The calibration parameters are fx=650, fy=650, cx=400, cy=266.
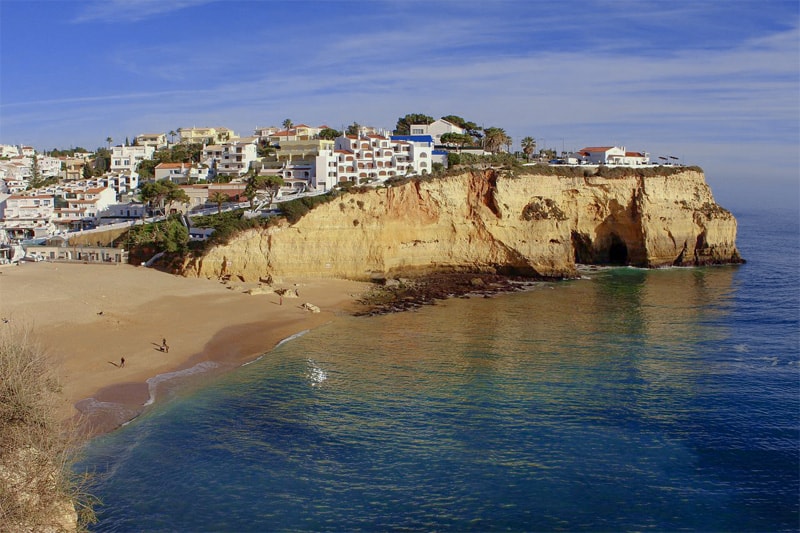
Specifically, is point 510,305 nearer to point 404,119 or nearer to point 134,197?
point 134,197

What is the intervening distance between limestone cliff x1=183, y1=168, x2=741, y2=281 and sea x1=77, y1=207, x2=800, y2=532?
12930 mm

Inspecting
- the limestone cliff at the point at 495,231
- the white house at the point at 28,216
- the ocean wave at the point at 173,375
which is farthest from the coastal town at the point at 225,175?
the ocean wave at the point at 173,375

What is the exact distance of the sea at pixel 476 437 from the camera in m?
16.9

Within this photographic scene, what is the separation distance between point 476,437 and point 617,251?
44.5 meters

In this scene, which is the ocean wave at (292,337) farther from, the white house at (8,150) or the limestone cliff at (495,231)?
the white house at (8,150)

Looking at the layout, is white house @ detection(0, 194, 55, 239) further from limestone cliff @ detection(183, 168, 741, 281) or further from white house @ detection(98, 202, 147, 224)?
limestone cliff @ detection(183, 168, 741, 281)

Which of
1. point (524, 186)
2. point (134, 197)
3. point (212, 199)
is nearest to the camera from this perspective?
point (524, 186)

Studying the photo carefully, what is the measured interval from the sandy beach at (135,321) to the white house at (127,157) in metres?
40.7

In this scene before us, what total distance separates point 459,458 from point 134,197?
191 feet

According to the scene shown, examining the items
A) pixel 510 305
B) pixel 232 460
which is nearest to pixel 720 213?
pixel 510 305

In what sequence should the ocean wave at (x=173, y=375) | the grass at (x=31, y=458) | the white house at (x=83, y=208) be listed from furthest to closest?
the white house at (x=83, y=208)
the ocean wave at (x=173, y=375)
the grass at (x=31, y=458)

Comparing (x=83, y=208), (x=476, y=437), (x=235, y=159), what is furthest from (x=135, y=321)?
(x=235, y=159)

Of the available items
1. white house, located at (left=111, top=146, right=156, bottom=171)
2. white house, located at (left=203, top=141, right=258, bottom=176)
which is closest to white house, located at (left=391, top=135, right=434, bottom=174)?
white house, located at (left=203, top=141, right=258, bottom=176)

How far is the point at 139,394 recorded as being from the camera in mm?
25016
